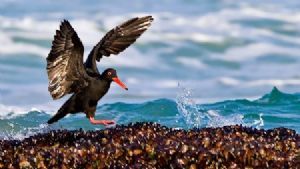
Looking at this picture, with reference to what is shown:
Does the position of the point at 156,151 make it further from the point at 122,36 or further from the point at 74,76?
the point at 122,36

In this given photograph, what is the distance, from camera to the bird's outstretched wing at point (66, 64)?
15.4 m

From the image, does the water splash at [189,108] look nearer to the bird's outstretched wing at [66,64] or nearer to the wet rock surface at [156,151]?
the bird's outstretched wing at [66,64]

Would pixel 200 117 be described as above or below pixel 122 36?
below

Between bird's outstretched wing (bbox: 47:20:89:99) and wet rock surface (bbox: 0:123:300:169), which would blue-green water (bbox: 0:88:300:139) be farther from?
wet rock surface (bbox: 0:123:300:169)

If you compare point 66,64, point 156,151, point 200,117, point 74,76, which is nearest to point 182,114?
point 200,117

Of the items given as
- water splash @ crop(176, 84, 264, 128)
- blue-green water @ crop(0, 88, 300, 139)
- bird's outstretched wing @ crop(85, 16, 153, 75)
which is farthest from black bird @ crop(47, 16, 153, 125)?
blue-green water @ crop(0, 88, 300, 139)

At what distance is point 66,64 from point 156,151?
2747 mm

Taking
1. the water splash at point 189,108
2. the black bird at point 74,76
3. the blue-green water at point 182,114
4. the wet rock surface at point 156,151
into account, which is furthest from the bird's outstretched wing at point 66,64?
the blue-green water at point 182,114

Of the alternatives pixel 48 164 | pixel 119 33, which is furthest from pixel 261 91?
pixel 48 164

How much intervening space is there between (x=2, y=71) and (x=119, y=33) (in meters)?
22.8

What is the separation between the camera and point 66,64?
15938 millimetres

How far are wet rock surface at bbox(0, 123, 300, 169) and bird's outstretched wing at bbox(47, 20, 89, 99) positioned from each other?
1.02 meters

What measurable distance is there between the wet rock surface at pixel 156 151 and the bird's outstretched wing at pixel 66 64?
3.34 feet

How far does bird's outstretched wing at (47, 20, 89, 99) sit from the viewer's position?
15.4 meters
